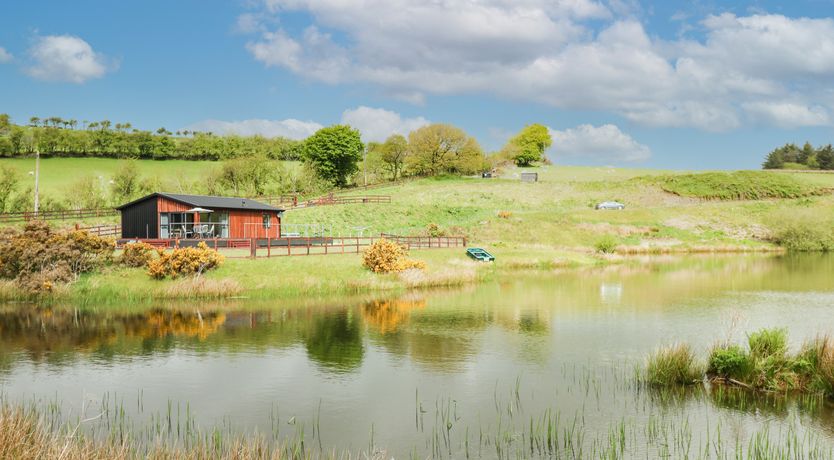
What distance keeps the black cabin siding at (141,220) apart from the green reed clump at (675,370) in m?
42.5

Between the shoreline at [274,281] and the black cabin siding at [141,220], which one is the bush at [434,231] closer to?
the shoreline at [274,281]

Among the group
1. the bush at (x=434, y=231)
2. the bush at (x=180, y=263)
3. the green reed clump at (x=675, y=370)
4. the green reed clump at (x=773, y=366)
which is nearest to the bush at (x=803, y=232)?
the bush at (x=434, y=231)

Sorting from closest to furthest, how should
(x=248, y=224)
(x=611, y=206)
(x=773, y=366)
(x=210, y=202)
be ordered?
(x=773, y=366) → (x=210, y=202) → (x=248, y=224) → (x=611, y=206)

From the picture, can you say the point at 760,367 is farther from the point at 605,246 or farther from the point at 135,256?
the point at 605,246

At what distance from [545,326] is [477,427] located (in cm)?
1215

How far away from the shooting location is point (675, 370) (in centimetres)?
1583

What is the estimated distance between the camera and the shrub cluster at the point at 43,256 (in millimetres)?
30922

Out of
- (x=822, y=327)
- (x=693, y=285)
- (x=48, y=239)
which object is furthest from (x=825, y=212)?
(x=48, y=239)

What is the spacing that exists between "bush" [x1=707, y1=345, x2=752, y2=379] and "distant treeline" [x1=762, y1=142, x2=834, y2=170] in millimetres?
129652

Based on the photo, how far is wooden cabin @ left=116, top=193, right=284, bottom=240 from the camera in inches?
1933

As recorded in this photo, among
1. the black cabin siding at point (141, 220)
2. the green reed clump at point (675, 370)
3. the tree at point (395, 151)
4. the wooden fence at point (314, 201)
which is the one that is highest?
the tree at point (395, 151)

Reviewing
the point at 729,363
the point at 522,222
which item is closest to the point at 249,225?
the point at 522,222

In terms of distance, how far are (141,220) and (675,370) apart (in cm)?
4578

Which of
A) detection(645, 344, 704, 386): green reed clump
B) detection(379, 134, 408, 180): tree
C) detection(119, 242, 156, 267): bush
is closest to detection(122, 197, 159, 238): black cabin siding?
detection(119, 242, 156, 267): bush
